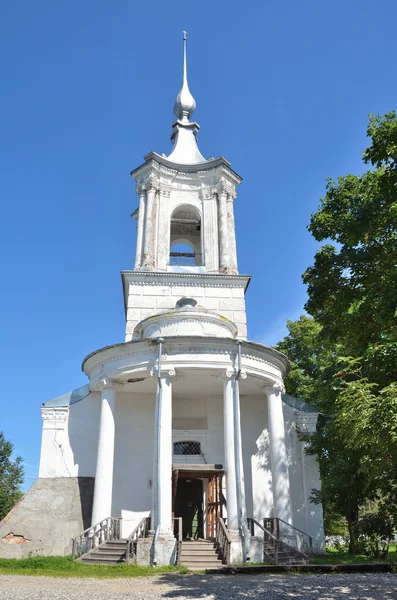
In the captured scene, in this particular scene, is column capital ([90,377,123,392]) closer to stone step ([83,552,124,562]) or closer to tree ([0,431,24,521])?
stone step ([83,552,124,562])

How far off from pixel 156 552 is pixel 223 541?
1.91m

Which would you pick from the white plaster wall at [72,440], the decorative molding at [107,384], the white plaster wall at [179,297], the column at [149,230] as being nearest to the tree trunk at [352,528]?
the white plaster wall at [179,297]

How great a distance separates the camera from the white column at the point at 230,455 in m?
14.4

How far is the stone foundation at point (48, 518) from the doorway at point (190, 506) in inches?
124

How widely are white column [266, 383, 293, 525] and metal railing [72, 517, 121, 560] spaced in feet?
16.7

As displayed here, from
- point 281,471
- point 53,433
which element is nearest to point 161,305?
point 53,433

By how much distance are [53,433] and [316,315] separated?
10.7 metres

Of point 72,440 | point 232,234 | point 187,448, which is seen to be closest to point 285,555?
point 187,448

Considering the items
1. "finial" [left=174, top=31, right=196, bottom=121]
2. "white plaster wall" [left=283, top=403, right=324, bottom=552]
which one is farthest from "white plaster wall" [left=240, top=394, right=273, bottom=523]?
"finial" [left=174, top=31, right=196, bottom=121]

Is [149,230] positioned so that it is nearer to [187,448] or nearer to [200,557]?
[187,448]

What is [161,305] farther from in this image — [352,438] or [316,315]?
[352,438]

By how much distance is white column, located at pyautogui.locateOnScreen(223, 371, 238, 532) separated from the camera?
14383mm

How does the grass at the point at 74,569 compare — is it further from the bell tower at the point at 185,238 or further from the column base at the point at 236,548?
the bell tower at the point at 185,238

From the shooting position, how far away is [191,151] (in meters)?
28.0
